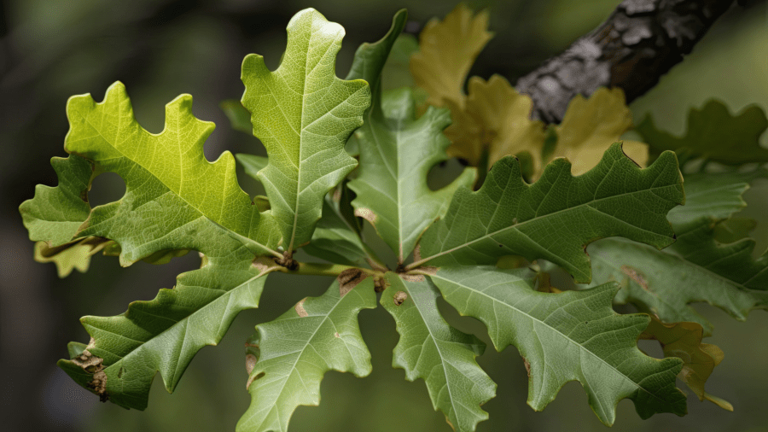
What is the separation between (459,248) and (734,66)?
3.57 ft

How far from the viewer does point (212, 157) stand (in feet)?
3.92

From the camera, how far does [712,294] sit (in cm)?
39

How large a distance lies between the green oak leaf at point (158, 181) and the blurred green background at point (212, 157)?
83cm

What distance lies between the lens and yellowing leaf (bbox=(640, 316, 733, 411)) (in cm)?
30

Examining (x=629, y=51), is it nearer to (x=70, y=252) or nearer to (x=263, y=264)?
(x=263, y=264)

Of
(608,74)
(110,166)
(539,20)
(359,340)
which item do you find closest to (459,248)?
(359,340)

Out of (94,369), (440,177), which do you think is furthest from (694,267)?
(440,177)

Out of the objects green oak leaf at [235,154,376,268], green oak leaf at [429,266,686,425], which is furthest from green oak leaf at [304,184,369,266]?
green oak leaf at [429,266,686,425]

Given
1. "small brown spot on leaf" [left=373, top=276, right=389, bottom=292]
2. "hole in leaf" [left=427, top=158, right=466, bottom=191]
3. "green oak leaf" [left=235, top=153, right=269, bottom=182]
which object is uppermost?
"green oak leaf" [left=235, top=153, right=269, bottom=182]

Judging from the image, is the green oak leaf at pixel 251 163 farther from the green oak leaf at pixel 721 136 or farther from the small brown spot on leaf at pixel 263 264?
the green oak leaf at pixel 721 136

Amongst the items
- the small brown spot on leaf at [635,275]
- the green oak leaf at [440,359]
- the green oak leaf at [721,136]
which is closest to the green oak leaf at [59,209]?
the green oak leaf at [440,359]

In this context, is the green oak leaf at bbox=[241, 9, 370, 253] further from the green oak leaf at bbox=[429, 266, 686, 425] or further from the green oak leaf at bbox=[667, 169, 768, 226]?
the green oak leaf at bbox=[667, 169, 768, 226]

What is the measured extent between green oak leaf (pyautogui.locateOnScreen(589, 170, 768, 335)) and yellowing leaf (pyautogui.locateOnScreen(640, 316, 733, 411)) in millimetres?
78

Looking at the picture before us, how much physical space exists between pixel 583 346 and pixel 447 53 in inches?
14.6
